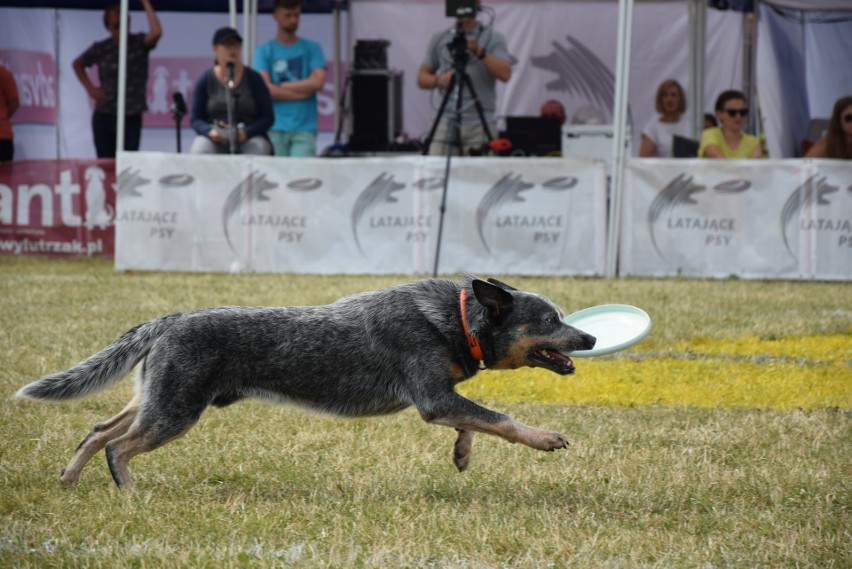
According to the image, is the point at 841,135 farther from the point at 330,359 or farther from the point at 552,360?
the point at 330,359

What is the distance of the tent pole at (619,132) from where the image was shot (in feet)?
41.9

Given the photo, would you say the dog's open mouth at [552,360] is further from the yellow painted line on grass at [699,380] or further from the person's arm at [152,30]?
the person's arm at [152,30]

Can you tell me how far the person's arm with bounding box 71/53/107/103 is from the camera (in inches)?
627

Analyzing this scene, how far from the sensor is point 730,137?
13.9 metres

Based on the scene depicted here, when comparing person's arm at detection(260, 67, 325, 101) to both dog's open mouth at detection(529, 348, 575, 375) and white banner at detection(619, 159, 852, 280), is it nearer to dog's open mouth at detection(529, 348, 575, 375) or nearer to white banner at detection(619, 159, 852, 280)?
white banner at detection(619, 159, 852, 280)

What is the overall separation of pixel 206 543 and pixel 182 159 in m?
9.45

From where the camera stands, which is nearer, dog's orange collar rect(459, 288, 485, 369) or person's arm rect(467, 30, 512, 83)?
dog's orange collar rect(459, 288, 485, 369)

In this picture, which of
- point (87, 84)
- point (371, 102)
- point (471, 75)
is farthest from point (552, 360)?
point (87, 84)

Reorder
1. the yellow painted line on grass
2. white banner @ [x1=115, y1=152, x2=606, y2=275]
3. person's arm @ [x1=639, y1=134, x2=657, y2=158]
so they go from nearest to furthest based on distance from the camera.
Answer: the yellow painted line on grass
white banner @ [x1=115, y1=152, x2=606, y2=275]
person's arm @ [x1=639, y1=134, x2=657, y2=158]

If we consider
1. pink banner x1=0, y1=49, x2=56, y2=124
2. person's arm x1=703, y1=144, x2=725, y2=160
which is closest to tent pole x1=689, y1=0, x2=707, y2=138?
person's arm x1=703, y1=144, x2=725, y2=160

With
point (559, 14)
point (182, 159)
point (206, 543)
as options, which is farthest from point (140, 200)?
point (206, 543)

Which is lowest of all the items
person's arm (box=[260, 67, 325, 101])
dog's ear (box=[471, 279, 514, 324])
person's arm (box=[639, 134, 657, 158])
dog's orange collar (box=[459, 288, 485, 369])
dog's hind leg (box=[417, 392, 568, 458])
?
dog's hind leg (box=[417, 392, 568, 458])

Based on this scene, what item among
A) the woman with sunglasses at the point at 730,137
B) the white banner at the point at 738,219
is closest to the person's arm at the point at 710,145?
the woman with sunglasses at the point at 730,137

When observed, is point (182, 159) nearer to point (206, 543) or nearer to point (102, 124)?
point (102, 124)
